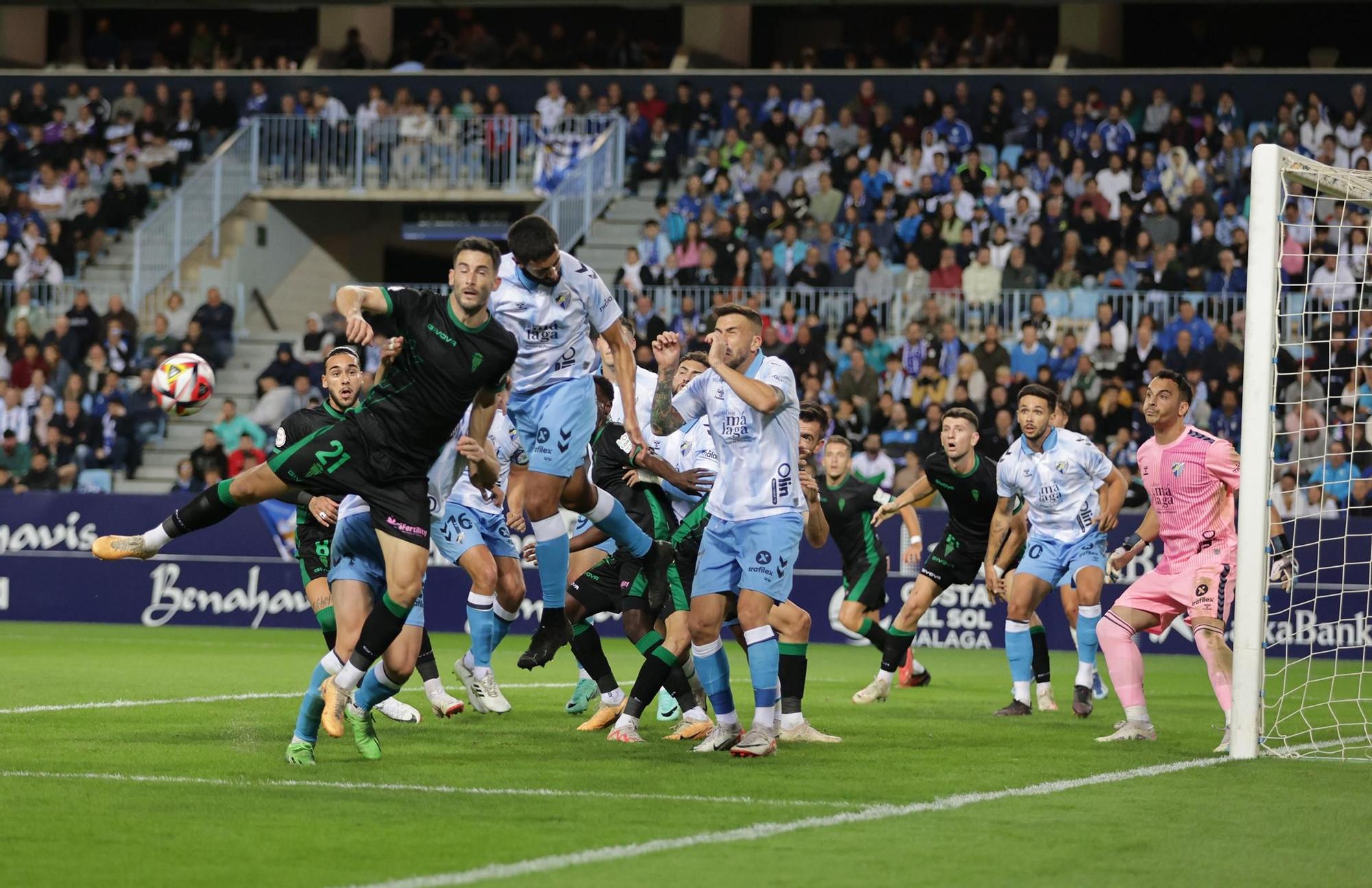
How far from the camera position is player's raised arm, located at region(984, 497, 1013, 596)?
1360 centimetres

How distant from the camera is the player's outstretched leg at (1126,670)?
1067 centimetres

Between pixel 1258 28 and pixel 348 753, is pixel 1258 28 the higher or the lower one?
the higher one

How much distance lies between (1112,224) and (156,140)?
1721 centimetres

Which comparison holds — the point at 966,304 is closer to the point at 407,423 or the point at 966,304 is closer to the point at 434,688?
the point at 434,688

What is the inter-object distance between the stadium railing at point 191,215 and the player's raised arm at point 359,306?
22.4 meters

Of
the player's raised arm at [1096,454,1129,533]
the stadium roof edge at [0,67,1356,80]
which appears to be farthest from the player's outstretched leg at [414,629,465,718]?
the stadium roof edge at [0,67,1356,80]

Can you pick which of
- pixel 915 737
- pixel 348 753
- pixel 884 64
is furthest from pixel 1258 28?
pixel 348 753

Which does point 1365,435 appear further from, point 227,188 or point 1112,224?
point 227,188

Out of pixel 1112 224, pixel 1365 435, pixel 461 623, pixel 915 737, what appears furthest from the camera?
pixel 1112 224

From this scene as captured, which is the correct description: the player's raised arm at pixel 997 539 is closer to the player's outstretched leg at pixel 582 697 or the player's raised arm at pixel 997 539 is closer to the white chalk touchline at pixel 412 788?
the player's outstretched leg at pixel 582 697

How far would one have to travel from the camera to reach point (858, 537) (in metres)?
15.5

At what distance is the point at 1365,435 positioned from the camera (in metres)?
20.0

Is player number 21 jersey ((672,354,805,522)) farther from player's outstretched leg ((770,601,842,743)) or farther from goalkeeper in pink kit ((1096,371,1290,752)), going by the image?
goalkeeper in pink kit ((1096,371,1290,752))

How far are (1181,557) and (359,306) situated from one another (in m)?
5.32
